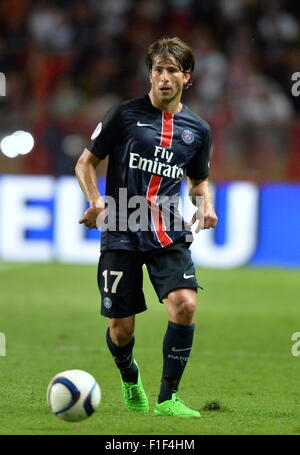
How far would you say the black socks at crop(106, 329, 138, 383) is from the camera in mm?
5930

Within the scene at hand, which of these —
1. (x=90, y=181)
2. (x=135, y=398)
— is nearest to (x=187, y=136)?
(x=90, y=181)

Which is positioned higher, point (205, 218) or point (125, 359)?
point (205, 218)

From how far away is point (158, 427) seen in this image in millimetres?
5281

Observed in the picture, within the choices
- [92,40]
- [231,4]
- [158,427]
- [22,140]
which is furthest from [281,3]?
[158,427]

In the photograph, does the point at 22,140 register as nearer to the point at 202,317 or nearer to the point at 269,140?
the point at 269,140

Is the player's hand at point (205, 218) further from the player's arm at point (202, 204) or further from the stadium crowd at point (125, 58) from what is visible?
the stadium crowd at point (125, 58)

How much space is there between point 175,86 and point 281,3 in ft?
37.8

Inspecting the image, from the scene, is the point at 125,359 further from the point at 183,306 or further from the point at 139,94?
the point at 139,94

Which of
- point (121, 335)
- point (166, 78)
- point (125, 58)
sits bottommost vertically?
point (121, 335)

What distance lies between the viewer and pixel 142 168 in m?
5.86

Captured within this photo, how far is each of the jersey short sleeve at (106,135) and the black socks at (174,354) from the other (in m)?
1.04

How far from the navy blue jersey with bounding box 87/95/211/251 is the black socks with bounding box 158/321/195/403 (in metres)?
0.49

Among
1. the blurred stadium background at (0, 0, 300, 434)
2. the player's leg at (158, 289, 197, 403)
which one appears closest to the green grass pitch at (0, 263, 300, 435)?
the blurred stadium background at (0, 0, 300, 434)

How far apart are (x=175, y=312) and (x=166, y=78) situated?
128 centimetres
